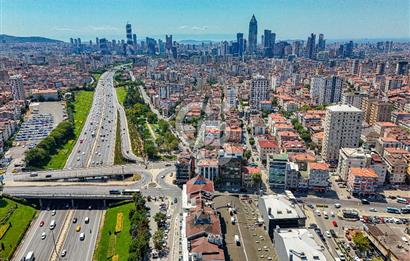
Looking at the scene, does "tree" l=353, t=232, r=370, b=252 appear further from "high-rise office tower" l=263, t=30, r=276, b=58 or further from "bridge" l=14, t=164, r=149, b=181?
"high-rise office tower" l=263, t=30, r=276, b=58

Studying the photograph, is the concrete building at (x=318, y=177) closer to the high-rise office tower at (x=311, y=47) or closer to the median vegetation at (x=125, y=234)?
the median vegetation at (x=125, y=234)

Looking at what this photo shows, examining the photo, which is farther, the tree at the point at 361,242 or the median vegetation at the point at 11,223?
the median vegetation at the point at 11,223

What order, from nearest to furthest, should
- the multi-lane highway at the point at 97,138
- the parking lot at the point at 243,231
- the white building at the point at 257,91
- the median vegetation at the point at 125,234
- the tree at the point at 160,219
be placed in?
the parking lot at the point at 243,231, the median vegetation at the point at 125,234, the tree at the point at 160,219, the multi-lane highway at the point at 97,138, the white building at the point at 257,91

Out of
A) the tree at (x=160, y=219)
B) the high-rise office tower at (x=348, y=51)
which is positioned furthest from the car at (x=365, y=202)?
the high-rise office tower at (x=348, y=51)

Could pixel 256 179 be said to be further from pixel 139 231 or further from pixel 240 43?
pixel 240 43

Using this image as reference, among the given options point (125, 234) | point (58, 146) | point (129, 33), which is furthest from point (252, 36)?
point (125, 234)

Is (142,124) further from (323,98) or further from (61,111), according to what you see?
(323,98)

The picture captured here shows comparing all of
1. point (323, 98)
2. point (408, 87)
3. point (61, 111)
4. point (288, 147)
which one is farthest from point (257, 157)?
point (408, 87)
